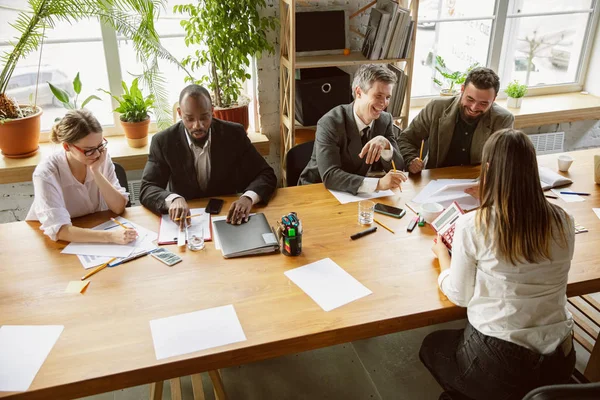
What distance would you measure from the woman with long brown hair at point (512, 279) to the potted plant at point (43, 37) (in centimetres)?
221

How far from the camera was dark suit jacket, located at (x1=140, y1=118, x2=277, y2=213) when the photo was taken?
246 cm

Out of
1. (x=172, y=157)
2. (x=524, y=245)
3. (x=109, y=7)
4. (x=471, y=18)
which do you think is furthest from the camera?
(x=471, y=18)

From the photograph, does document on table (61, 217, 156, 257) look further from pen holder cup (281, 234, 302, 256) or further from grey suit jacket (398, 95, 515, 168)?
grey suit jacket (398, 95, 515, 168)

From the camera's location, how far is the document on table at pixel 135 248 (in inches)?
75.0

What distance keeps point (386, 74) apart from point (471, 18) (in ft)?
6.08

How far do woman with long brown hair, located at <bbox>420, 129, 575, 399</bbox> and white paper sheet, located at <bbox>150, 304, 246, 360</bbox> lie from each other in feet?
2.35

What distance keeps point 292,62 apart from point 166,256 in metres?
1.70

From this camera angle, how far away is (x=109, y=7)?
119 inches

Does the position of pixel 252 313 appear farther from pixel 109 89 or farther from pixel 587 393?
pixel 109 89

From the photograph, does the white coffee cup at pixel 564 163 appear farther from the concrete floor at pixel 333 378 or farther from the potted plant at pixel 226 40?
the potted plant at pixel 226 40

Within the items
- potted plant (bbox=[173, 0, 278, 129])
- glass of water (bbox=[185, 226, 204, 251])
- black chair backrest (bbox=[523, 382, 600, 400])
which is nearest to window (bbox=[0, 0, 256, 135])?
potted plant (bbox=[173, 0, 278, 129])

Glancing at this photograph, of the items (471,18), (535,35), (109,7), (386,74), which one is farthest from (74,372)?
(535,35)

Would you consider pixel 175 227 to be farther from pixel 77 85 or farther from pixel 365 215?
pixel 77 85

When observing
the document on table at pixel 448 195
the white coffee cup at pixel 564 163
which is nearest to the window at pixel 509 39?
the white coffee cup at pixel 564 163
